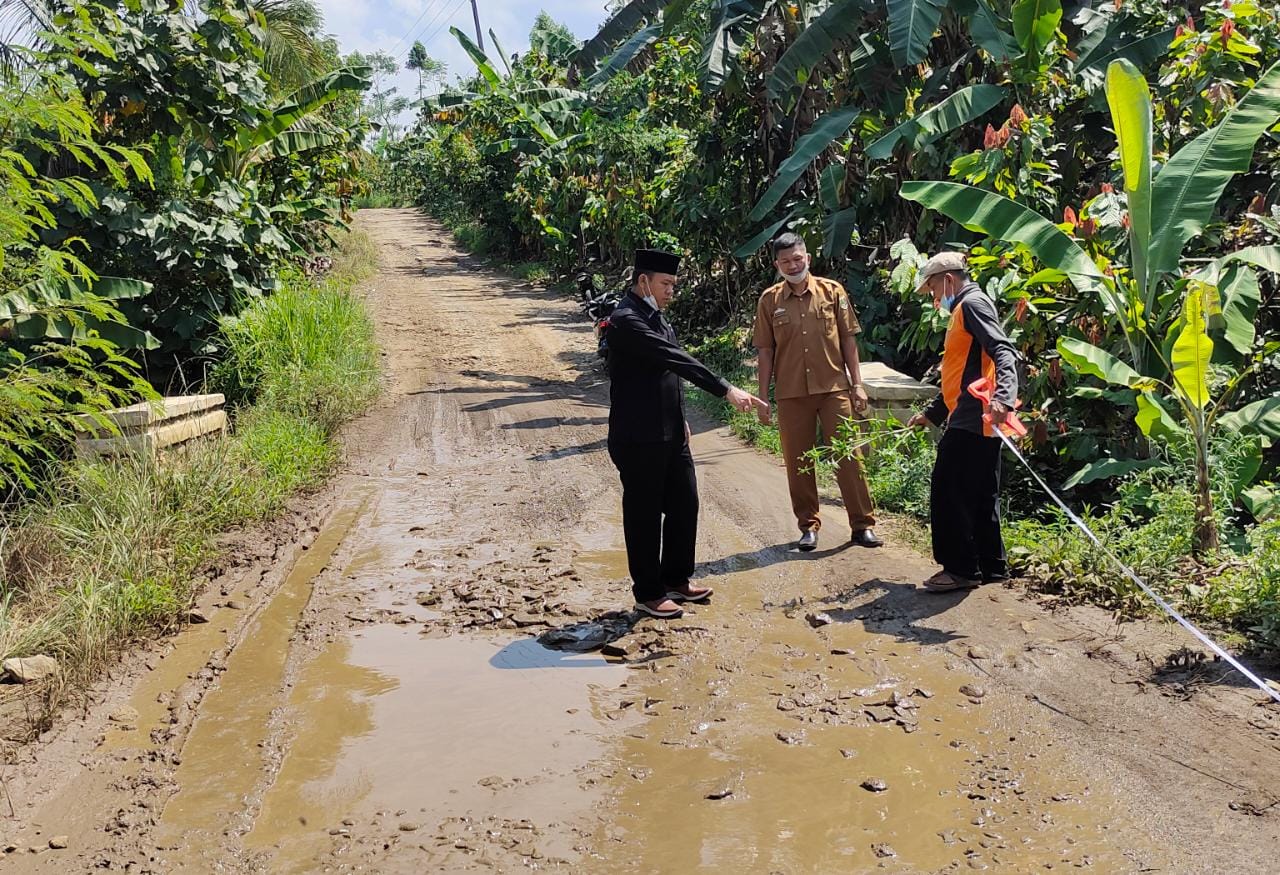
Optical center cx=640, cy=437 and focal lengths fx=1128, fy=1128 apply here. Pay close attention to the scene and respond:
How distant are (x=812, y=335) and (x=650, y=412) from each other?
1.40m

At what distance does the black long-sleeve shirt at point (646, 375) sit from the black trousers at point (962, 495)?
1.24 meters

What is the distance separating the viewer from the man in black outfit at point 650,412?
18.5 ft

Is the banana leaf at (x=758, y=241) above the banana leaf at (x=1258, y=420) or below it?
above

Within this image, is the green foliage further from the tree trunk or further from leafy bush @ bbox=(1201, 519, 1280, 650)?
leafy bush @ bbox=(1201, 519, 1280, 650)

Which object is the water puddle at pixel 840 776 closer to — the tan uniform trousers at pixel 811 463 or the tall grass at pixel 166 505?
the tan uniform trousers at pixel 811 463

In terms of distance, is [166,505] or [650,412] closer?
[650,412]

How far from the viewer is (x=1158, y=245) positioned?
6125mm

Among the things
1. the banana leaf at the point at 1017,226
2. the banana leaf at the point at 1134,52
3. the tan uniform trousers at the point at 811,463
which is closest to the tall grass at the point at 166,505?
the tan uniform trousers at the point at 811,463

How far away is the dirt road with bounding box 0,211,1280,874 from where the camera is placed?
3.71 metres

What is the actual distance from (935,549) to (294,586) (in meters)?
3.76

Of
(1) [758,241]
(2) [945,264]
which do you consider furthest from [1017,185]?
(1) [758,241]

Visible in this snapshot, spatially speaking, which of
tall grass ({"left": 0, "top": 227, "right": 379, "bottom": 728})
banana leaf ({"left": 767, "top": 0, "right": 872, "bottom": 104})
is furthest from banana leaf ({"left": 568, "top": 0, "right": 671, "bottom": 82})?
tall grass ({"left": 0, "top": 227, "right": 379, "bottom": 728})

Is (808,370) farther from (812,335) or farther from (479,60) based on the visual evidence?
(479,60)

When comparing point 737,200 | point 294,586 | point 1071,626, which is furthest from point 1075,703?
point 737,200
